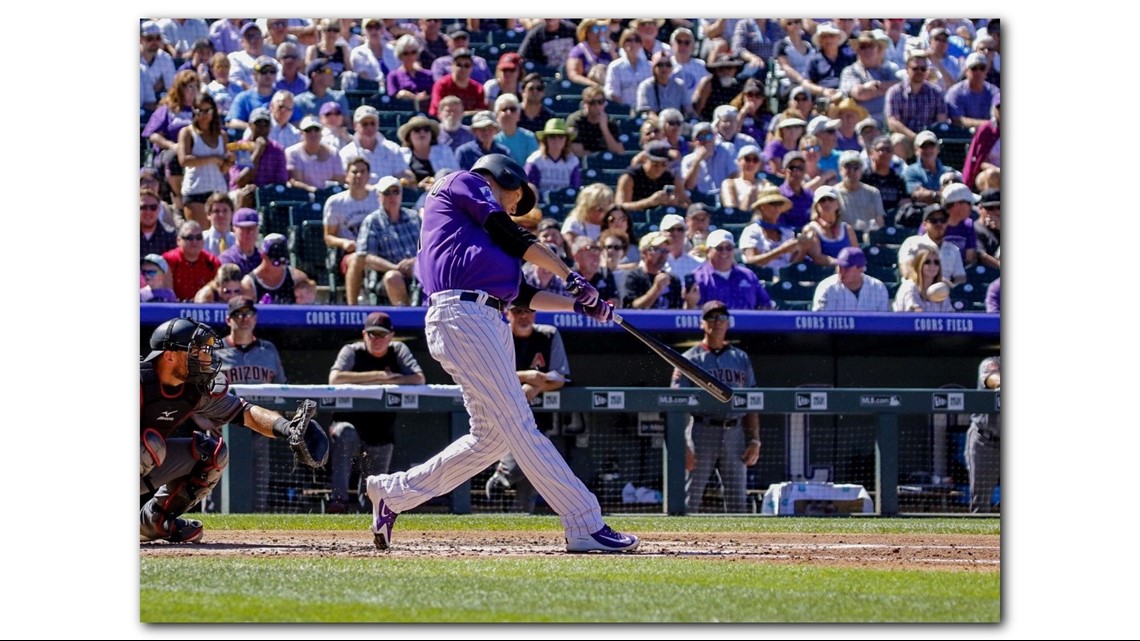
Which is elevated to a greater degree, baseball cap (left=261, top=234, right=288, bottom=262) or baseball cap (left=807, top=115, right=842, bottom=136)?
baseball cap (left=807, top=115, right=842, bottom=136)

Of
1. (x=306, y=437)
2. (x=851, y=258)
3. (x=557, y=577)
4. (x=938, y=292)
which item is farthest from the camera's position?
(x=851, y=258)

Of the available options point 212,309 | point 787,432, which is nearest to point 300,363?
point 212,309

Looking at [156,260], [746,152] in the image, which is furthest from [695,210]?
[156,260]

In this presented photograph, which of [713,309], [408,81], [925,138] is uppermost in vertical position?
[408,81]

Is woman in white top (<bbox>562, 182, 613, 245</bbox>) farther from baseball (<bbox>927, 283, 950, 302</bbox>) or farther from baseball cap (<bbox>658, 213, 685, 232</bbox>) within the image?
baseball (<bbox>927, 283, 950, 302</bbox>)

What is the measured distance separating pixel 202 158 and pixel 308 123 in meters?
0.72

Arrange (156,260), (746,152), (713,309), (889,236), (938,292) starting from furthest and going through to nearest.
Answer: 1. (746,152)
2. (889,236)
3. (938,292)
4. (713,309)
5. (156,260)

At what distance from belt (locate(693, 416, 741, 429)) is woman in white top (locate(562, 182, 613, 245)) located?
1323 millimetres

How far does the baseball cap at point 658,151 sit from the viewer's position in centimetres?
874

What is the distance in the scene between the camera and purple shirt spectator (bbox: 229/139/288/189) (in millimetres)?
8266

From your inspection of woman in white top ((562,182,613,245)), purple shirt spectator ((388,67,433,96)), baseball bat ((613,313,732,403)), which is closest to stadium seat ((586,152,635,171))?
woman in white top ((562,182,613,245))

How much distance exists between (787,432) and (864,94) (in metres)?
2.38

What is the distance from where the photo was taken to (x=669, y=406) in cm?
750

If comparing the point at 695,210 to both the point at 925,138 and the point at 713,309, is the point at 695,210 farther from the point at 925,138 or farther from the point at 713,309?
the point at 925,138
